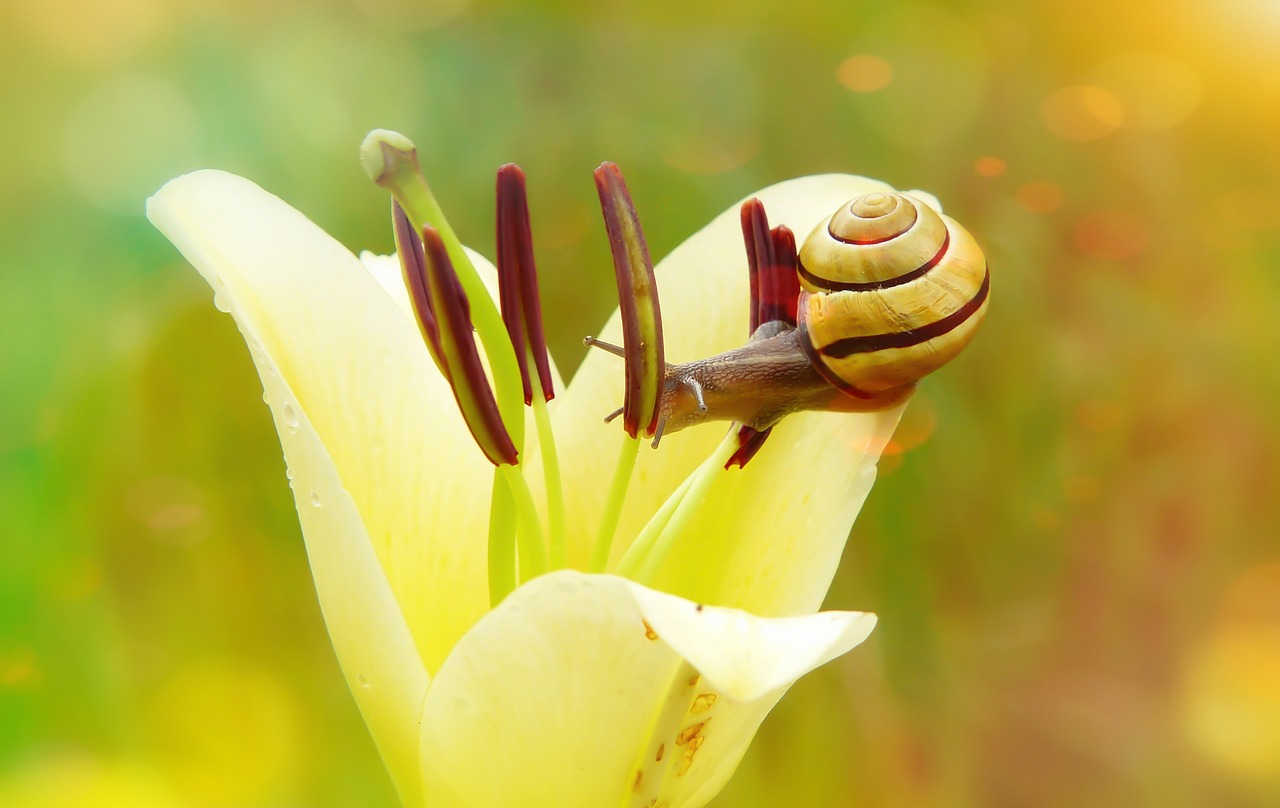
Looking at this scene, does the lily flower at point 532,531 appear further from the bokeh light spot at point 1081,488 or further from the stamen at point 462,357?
the bokeh light spot at point 1081,488

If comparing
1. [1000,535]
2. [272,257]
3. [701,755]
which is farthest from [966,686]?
[272,257]

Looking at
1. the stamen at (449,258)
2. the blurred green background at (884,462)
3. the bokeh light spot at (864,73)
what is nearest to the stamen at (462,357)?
the stamen at (449,258)

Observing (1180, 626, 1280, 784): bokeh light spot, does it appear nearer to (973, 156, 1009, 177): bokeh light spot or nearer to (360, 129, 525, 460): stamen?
(973, 156, 1009, 177): bokeh light spot

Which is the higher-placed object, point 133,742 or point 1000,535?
point 133,742

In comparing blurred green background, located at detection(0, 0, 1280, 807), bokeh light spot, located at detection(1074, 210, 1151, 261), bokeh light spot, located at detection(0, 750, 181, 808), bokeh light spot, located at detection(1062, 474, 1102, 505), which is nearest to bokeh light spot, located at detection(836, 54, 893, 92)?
blurred green background, located at detection(0, 0, 1280, 807)

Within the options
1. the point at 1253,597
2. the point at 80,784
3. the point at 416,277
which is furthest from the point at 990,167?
the point at 80,784

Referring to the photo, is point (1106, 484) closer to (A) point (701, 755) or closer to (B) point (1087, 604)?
(B) point (1087, 604)
